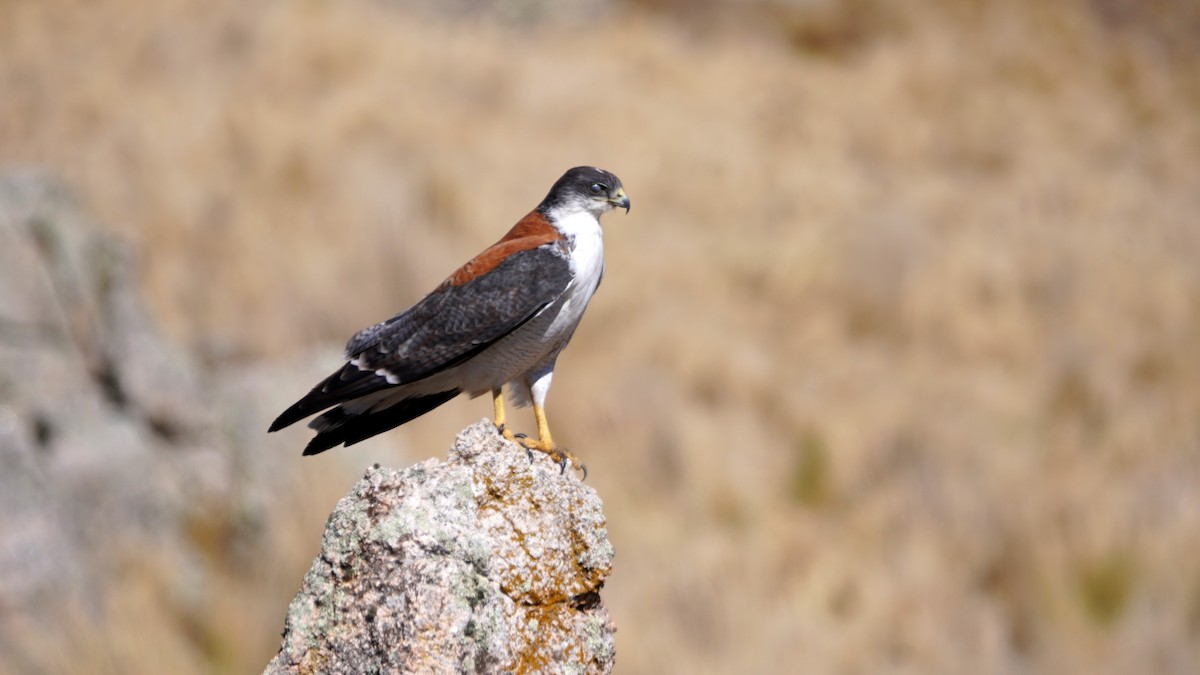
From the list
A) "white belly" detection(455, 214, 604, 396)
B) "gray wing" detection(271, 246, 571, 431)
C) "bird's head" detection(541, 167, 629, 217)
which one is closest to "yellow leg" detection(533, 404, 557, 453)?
"white belly" detection(455, 214, 604, 396)

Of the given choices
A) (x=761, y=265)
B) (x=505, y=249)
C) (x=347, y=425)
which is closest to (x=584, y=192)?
(x=505, y=249)

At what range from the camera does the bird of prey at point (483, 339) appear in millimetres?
2898

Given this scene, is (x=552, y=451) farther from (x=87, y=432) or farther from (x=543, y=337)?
(x=87, y=432)

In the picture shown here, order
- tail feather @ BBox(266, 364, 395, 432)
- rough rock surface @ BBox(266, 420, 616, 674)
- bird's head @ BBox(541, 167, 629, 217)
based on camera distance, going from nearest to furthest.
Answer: rough rock surface @ BBox(266, 420, 616, 674) < tail feather @ BBox(266, 364, 395, 432) < bird's head @ BBox(541, 167, 629, 217)

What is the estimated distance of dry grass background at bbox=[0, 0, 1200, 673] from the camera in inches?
259

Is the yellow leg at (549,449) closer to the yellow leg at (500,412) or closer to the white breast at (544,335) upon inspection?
the yellow leg at (500,412)

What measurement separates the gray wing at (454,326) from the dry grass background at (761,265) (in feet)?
8.03

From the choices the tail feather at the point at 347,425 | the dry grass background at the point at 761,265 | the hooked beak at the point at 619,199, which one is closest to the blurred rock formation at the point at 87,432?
the dry grass background at the point at 761,265

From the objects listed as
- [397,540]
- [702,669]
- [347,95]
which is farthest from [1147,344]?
[397,540]

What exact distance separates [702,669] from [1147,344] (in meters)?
7.25

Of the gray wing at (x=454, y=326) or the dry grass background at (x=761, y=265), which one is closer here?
the gray wing at (x=454, y=326)

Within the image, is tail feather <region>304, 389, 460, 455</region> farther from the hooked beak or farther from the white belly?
the hooked beak

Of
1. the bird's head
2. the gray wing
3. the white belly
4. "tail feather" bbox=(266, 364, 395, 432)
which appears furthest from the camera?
the bird's head

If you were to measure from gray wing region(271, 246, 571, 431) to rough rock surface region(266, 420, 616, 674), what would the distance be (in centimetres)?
43
